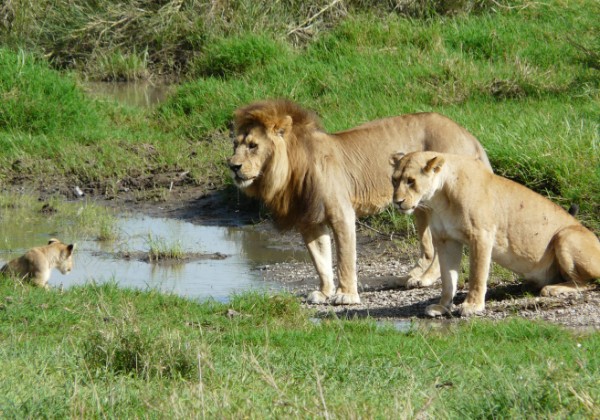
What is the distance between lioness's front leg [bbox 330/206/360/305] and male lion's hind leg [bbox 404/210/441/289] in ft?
2.07

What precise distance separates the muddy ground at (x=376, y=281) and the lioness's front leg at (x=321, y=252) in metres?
0.26

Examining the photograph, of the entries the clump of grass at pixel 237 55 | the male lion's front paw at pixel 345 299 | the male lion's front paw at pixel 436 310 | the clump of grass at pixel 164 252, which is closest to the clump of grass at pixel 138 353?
the male lion's front paw at pixel 436 310

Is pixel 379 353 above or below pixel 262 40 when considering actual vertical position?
below

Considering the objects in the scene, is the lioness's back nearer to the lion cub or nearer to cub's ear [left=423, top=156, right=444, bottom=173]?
cub's ear [left=423, top=156, right=444, bottom=173]

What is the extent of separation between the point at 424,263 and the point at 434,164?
194cm

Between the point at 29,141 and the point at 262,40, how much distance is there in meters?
3.77

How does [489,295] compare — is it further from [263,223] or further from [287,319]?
[263,223]

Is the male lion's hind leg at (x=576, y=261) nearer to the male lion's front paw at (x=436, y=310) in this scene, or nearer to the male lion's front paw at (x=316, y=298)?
the male lion's front paw at (x=436, y=310)

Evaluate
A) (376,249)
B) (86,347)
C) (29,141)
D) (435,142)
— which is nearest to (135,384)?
(86,347)

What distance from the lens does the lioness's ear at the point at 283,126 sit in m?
8.98

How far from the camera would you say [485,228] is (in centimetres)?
809

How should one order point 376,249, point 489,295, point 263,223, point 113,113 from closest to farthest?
point 489,295, point 376,249, point 263,223, point 113,113

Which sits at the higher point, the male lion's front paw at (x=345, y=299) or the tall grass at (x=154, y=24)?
the tall grass at (x=154, y=24)

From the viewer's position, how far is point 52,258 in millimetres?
8992
